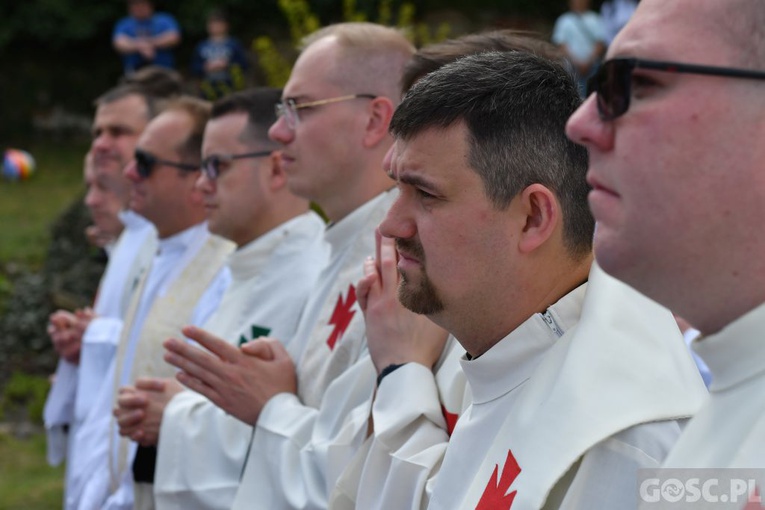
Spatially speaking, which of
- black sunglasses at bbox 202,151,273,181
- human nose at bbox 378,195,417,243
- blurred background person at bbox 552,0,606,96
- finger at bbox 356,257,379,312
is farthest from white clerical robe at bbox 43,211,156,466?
blurred background person at bbox 552,0,606,96

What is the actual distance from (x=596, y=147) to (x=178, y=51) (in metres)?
18.3

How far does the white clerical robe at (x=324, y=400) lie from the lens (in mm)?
3398

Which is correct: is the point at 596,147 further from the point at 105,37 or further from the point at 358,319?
the point at 105,37

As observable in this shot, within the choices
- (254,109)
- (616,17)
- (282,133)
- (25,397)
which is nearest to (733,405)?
(282,133)

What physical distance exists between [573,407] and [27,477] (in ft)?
22.8

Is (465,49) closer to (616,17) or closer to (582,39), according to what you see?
(582,39)

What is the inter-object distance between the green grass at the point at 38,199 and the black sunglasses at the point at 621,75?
37.1ft

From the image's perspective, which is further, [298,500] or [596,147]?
[298,500]

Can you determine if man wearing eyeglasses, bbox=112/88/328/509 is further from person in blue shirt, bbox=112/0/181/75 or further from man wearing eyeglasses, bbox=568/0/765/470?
person in blue shirt, bbox=112/0/181/75

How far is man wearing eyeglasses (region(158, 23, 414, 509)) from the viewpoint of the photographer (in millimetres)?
3559

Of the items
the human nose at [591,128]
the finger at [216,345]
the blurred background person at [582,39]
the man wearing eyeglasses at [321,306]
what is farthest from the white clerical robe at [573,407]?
the blurred background person at [582,39]

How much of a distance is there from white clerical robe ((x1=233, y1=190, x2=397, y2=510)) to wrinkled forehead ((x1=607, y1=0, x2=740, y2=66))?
165 centimetres

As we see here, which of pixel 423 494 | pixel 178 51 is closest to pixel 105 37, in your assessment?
pixel 178 51

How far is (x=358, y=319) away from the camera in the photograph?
3.62 metres
